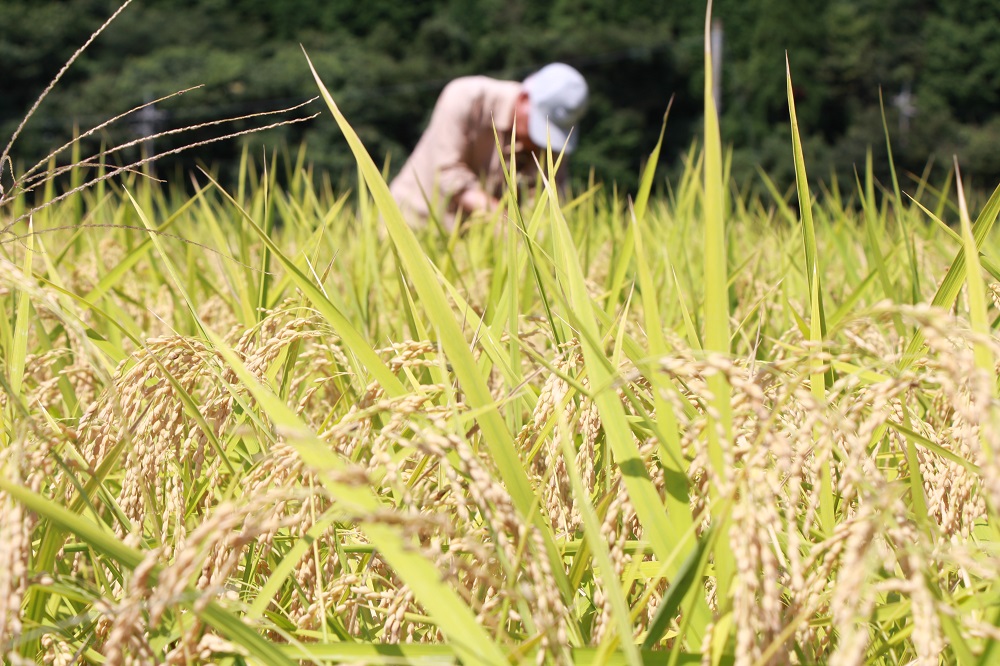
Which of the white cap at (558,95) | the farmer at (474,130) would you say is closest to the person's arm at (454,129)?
the farmer at (474,130)

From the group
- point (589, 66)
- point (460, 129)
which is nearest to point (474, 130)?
point (460, 129)

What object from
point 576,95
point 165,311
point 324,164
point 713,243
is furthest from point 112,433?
point 324,164

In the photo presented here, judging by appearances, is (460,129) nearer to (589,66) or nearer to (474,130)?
(474,130)

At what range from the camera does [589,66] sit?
33.1 m

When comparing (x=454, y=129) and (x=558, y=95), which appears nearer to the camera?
(x=454, y=129)

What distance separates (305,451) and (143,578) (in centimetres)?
11

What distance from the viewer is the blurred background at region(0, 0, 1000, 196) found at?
2772 centimetres

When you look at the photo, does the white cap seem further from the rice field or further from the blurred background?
the blurred background

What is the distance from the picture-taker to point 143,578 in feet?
1.53

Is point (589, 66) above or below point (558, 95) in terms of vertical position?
below

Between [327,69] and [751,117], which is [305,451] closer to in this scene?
[327,69]

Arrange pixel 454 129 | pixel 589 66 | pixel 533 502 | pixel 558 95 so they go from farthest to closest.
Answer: pixel 589 66 < pixel 558 95 < pixel 454 129 < pixel 533 502

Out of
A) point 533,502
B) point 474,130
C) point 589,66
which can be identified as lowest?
point 589,66

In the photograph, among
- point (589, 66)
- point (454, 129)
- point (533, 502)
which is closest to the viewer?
point (533, 502)
